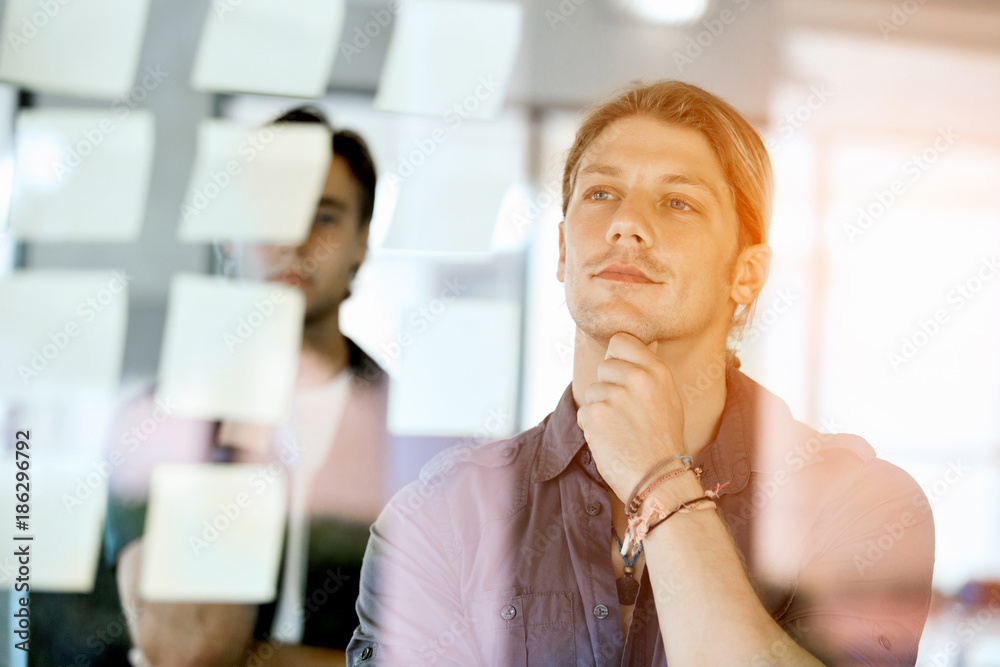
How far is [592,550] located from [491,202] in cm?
52

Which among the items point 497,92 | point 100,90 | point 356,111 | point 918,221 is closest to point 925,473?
point 918,221

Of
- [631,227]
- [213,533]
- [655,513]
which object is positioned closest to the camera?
[655,513]

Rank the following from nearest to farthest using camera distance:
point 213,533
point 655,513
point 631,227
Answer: point 655,513
point 631,227
point 213,533

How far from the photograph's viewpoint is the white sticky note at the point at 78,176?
112 centimetres

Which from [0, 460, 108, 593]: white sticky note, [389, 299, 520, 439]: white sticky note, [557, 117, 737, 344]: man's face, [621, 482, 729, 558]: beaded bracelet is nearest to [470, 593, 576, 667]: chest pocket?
[621, 482, 729, 558]: beaded bracelet

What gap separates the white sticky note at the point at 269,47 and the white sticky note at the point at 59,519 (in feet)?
1.99

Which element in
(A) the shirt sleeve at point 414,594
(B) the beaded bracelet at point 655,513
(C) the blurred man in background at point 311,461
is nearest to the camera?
(B) the beaded bracelet at point 655,513

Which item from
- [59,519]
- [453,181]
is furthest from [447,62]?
[59,519]

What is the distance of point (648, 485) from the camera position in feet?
2.89

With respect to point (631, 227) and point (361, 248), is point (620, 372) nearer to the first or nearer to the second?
point (631, 227)

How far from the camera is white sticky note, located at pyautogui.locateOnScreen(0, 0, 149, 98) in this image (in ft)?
3.68

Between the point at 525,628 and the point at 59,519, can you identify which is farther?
the point at 59,519

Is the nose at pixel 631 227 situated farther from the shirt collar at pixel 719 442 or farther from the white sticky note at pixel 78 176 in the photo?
the white sticky note at pixel 78 176

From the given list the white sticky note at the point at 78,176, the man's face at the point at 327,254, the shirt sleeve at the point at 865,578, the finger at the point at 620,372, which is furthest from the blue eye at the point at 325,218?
the shirt sleeve at the point at 865,578
